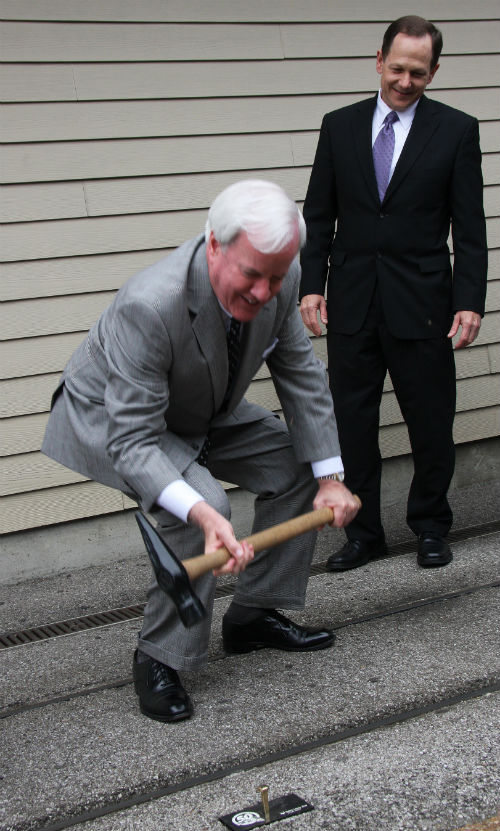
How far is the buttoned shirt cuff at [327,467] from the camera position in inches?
114

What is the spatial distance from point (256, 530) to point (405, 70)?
1.86 meters

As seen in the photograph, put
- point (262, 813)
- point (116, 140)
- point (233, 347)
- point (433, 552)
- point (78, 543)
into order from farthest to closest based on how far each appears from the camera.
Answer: point (78, 543) → point (116, 140) → point (433, 552) → point (233, 347) → point (262, 813)

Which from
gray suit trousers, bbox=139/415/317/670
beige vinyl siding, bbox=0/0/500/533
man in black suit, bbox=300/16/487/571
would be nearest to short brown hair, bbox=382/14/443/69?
man in black suit, bbox=300/16/487/571

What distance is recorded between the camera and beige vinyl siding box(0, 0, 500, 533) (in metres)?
4.08

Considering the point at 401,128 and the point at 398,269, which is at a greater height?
the point at 401,128

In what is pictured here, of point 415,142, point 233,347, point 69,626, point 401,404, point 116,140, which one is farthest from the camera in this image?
point 116,140

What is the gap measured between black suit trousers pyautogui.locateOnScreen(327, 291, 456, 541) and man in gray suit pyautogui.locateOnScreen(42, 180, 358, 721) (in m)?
0.97

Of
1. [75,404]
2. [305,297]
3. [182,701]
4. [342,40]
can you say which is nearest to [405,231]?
[305,297]

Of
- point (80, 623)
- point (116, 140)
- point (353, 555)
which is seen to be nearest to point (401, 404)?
point (353, 555)

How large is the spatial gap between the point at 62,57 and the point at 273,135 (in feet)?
3.38

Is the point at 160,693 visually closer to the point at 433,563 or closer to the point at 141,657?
the point at 141,657

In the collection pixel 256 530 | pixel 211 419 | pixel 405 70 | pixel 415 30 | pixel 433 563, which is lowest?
pixel 433 563

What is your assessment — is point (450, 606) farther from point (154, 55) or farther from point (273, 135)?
point (154, 55)

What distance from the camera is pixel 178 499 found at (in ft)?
8.06
